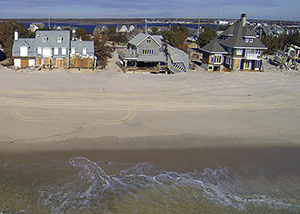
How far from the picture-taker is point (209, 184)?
13.3 meters

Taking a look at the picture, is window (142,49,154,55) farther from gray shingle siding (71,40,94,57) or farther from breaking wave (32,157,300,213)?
breaking wave (32,157,300,213)

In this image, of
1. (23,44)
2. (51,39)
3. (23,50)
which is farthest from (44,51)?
(23,44)

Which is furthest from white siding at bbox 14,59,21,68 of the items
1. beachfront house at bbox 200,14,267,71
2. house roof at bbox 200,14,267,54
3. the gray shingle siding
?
house roof at bbox 200,14,267,54

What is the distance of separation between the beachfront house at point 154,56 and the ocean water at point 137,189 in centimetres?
2182

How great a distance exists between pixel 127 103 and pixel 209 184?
10.6 metres

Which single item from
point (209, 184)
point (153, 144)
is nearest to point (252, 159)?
point (209, 184)

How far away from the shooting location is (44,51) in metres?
34.1

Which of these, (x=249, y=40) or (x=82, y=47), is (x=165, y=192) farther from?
(x=249, y=40)

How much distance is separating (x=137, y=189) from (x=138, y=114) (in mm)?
7870

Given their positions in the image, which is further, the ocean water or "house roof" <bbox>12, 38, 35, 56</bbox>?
"house roof" <bbox>12, 38, 35, 56</bbox>

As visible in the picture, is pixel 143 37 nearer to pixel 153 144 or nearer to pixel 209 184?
pixel 153 144

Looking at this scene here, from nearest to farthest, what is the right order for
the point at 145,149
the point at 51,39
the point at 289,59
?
the point at 145,149, the point at 51,39, the point at 289,59

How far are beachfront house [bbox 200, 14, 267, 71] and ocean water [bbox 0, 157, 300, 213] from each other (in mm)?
25508

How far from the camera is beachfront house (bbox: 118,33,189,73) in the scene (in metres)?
35.1
